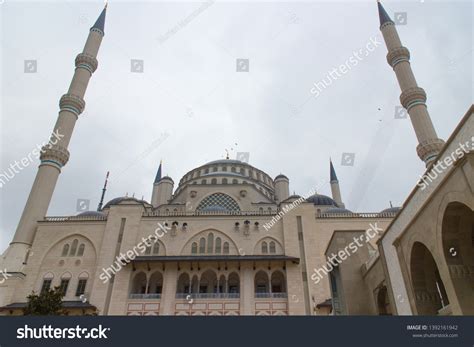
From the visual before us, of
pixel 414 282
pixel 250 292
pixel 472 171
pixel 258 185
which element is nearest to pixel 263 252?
pixel 250 292

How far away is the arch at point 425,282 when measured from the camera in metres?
13.3

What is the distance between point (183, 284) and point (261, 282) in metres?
6.58

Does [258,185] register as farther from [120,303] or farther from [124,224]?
[120,303]

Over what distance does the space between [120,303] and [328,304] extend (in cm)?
1571

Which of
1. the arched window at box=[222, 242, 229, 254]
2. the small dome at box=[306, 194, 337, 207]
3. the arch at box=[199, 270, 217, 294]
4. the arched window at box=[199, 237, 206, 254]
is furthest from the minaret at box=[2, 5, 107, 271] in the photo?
the small dome at box=[306, 194, 337, 207]

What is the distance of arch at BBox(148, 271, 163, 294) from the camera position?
30469mm

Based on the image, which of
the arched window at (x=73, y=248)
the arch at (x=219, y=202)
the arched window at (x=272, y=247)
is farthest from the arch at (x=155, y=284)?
the arch at (x=219, y=202)

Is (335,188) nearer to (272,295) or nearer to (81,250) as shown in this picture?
(272,295)

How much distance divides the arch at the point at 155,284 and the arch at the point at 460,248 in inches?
929

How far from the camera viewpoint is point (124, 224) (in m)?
32.4

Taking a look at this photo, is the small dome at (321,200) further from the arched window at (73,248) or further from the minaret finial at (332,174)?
the arched window at (73,248)

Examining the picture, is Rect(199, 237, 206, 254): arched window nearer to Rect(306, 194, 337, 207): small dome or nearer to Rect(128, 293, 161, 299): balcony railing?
Rect(128, 293, 161, 299): balcony railing

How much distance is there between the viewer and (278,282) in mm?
31172

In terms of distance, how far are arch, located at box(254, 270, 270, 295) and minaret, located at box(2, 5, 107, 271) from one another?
63.8ft
